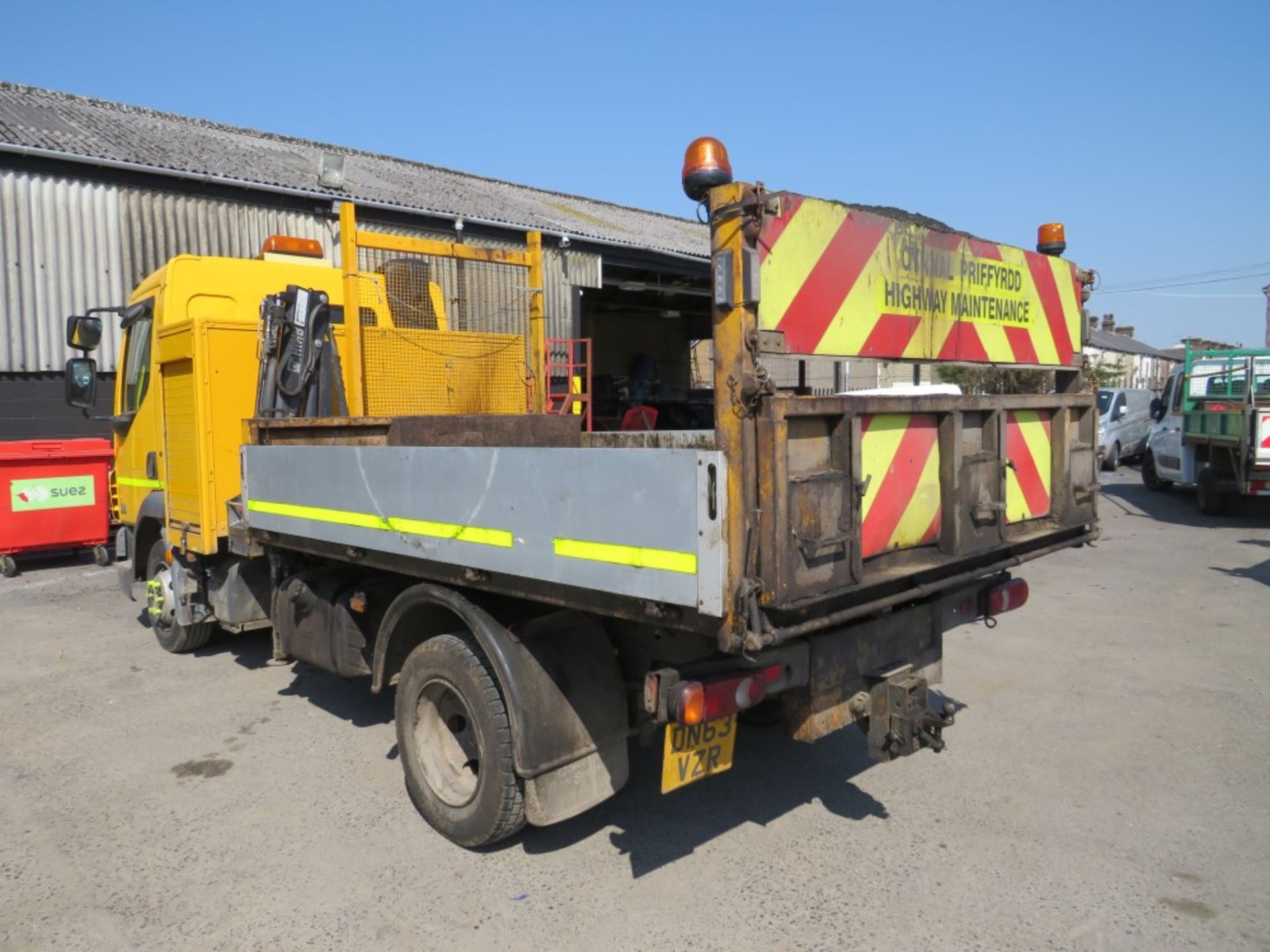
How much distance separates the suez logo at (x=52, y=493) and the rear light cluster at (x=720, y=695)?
10205 millimetres

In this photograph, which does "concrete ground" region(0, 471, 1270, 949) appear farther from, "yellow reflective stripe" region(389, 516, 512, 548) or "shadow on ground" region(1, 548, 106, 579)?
"shadow on ground" region(1, 548, 106, 579)

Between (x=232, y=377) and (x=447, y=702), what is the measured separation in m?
2.81

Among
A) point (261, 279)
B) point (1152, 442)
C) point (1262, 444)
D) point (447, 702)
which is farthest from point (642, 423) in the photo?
point (1152, 442)

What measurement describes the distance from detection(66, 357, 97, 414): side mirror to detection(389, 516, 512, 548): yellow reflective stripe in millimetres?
4521

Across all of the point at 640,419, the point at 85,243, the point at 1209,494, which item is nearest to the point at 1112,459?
the point at 1209,494

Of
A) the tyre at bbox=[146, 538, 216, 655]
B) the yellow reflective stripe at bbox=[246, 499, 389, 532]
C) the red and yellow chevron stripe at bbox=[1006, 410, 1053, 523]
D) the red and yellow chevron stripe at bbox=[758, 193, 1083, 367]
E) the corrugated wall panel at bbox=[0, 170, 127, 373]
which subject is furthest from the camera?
the corrugated wall panel at bbox=[0, 170, 127, 373]

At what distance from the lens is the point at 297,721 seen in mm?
5258

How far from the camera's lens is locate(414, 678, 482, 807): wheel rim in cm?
379

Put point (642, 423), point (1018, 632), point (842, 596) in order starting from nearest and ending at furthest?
point (842, 596) → point (1018, 632) → point (642, 423)

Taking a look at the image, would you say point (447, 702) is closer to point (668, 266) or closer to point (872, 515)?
point (872, 515)

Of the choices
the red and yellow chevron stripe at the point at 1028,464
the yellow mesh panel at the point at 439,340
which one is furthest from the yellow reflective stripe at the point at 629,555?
the yellow mesh panel at the point at 439,340

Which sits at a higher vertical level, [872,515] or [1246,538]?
[872,515]

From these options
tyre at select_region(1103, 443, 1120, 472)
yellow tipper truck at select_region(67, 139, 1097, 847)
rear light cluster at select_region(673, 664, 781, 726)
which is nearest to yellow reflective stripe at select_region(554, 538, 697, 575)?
yellow tipper truck at select_region(67, 139, 1097, 847)

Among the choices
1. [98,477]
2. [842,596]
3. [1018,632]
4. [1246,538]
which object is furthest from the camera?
[1246,538]
